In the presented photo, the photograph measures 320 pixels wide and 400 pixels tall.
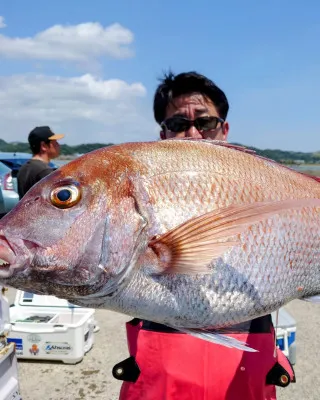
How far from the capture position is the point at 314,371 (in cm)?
384

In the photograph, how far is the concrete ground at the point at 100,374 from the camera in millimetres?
3510

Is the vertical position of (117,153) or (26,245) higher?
(117,153)

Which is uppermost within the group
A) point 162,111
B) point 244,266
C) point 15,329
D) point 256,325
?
point 162,111

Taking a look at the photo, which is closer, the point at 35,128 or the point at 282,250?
the point at 282,250

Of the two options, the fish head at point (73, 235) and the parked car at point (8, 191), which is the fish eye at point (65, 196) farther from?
the parked car at point (8, 191)

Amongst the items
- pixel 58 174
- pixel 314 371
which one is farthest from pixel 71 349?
pixel 58 174

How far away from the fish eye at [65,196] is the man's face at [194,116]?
98cm

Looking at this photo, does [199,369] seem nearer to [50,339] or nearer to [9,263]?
[9,263]

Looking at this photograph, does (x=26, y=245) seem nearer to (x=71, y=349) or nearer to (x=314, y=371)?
(x=71, y=349)

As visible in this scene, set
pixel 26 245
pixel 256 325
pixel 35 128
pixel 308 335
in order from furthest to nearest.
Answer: pixel 35 128 → pixel 308 335 → pixel 256 325 → pixel 26 245

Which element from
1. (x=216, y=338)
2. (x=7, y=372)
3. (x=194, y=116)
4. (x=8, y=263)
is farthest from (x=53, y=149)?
(x=216, y=338)

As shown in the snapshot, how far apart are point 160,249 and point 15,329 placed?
3.28m

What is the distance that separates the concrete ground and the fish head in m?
2.73

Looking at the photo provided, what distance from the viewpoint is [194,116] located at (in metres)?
2.15
